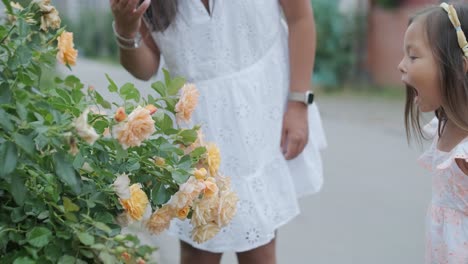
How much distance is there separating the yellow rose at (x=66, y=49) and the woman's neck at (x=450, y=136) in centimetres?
98

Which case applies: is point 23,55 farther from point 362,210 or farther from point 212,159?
point 362,210

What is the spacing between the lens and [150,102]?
182 cm

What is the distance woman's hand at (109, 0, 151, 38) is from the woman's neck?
0.85 meters

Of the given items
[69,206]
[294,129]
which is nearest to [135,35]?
[294,129]

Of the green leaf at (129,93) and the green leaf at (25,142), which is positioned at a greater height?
the green leaf at (25,142)

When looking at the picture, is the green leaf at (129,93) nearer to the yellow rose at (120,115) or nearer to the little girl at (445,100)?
the yellow rose at (120,115)

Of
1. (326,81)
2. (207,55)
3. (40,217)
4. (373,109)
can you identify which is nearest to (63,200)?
(40,217)

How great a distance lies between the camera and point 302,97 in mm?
2355

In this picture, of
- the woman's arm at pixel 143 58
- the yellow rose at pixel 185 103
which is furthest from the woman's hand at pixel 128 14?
the yellow rose at pixel 185 103

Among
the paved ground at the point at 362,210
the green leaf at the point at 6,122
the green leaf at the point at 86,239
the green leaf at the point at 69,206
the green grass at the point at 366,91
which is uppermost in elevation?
the green leaf at the point at 6,122

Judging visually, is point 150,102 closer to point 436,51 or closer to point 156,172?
point 156,172

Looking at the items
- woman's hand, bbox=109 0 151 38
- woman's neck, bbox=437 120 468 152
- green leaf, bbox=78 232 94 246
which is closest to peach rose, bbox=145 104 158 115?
green leaf, bbox=78 232 94 246

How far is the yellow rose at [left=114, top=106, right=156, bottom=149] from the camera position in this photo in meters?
1.58

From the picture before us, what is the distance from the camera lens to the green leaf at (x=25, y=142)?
1440 mm
